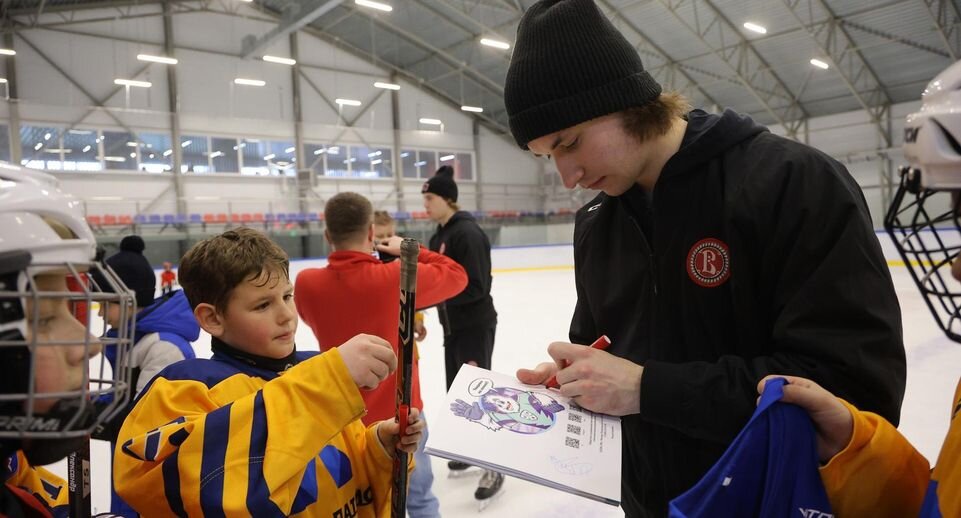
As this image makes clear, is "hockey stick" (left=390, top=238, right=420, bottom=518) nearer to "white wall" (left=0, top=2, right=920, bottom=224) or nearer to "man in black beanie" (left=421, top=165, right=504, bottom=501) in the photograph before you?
"man in black beanie" (left=421, top=165, right=504, bottom=501)

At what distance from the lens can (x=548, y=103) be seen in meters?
1.07

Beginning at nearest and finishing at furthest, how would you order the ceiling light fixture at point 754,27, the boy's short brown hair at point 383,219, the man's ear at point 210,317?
1. the man's ear at point 210,317
2. the boy's short brown hair at point 383,219
3. the ceiling light fixture at point 754,27

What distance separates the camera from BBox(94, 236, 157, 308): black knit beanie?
7.18ft

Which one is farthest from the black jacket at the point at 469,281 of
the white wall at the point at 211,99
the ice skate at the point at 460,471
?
the white wall at the point at 211,99

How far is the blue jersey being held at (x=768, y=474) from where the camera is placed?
770mm

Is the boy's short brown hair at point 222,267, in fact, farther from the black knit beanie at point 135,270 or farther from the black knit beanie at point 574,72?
the black knit beanie at point 135,270

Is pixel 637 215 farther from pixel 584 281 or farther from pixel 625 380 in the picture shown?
pixel 625 380

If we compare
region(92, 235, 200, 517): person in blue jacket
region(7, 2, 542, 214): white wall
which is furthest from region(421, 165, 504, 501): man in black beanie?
region(7, 2, 542, 214): white wall

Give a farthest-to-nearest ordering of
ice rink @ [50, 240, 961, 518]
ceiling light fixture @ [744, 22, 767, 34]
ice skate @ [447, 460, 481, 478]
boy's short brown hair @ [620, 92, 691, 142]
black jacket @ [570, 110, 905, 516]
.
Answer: ceiling light fixture @ [744, 22, 767, 34] < ice skate @ [447, 460, 481, 478] < ice rink @ [50, 240, 961, 518] < boy's short brown hair @ [620, 92, 691, 142] < black jacket @ [570, 110, 905, 516]

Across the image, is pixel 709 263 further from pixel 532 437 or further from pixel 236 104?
pixel 236 104

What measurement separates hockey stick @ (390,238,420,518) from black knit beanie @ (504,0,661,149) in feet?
1.11

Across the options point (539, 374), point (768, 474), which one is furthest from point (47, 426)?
point (768, 474)

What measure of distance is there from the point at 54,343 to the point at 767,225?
0.95m

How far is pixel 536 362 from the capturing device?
4.87 meters
